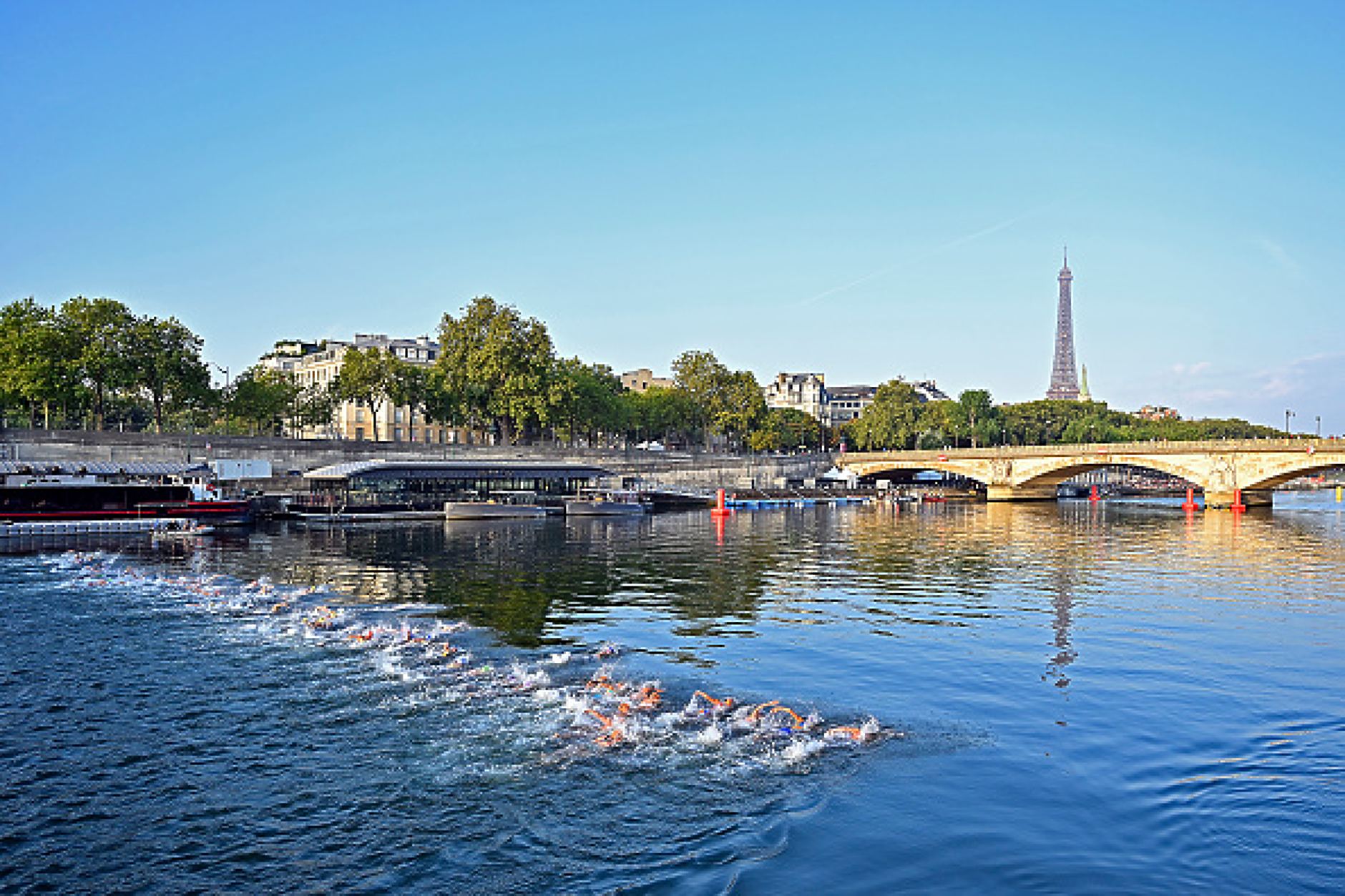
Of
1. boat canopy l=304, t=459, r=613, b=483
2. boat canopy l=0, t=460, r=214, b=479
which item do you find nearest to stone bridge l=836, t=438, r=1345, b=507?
boat canopy l=304, t=459, r=613, b=483

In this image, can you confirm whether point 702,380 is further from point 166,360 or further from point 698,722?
point 698,722

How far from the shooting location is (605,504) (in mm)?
96125

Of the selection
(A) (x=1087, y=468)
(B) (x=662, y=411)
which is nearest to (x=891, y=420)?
(B) (x=662, y=411)

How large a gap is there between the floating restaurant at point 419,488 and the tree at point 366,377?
97.8ft

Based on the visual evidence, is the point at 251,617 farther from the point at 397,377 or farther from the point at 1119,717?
the point at 397,377

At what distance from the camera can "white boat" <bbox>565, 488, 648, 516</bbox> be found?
9450 cm

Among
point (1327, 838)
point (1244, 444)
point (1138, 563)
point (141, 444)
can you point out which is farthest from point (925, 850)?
point (1244, 444)

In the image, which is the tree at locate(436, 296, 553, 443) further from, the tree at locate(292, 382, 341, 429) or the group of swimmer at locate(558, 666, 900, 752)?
the group of swimmer at locate(558, 666, 900, 752)

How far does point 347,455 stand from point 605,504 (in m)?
31.9

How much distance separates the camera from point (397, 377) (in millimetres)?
A: 126312

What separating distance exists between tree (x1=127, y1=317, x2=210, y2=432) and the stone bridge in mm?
97911

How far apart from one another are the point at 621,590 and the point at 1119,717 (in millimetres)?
22334

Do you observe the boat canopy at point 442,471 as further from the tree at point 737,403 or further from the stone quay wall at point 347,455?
the tree at point 737,403

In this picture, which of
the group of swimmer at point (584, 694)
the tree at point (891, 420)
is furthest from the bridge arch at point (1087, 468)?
the group of swimmer at point (584, 694)
